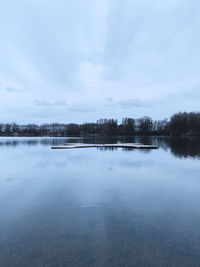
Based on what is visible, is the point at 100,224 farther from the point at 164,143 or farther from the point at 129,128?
the point at 129,128

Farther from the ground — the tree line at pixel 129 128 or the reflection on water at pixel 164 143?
the tree line at pixel 129 128

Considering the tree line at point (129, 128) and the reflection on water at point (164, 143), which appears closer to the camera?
the reflection on water at point (164, 143)

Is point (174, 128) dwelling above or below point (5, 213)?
above

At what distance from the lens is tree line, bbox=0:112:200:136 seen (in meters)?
49.5

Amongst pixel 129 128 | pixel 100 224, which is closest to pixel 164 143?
pixel 100 224

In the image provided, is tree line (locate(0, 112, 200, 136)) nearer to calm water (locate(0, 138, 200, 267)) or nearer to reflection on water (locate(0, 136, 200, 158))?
reflection on water (locate(0, 136, 200, 158))

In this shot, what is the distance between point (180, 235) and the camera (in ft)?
8.71

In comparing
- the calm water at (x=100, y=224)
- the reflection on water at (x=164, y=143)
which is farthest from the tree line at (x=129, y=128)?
the calm water at (x=100, y=224)

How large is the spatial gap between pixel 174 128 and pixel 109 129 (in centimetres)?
2216

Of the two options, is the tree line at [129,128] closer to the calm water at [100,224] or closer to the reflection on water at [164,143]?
the reflection on water at [164,143]

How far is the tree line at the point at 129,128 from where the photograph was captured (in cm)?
4953

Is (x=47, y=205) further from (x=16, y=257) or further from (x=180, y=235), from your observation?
(x=180, y=235)

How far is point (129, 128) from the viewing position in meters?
61.7

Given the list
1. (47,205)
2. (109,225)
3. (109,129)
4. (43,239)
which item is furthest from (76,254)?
(109,129)
